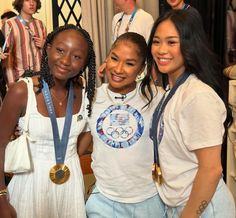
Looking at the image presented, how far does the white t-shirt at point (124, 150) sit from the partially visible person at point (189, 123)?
12cm

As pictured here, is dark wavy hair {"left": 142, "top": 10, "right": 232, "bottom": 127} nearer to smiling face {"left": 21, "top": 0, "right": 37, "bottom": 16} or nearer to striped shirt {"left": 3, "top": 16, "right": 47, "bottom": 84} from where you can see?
striped shirt {"left": 3, "top": 16, "right": 47, "bottom": 84}

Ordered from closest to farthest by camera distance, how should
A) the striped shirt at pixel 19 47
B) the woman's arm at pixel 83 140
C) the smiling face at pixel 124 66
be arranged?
1. the smiling face at pixel 124 66
2. the woman's arm at pixel 83 140
3. the striped shirt at pixel 19 47

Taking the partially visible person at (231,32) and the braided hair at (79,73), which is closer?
the braided hair at (79,73)

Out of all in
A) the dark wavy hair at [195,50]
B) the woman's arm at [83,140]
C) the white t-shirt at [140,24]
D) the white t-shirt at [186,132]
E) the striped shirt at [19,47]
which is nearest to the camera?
the white t-shirt at [186,132]

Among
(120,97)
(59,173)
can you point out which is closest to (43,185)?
(59,173)

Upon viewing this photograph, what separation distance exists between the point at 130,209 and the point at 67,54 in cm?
59

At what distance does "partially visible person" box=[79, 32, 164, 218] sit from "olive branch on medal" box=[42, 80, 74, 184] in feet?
0.30

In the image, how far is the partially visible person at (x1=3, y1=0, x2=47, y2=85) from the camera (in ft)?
9.69

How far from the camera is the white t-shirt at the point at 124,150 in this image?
129cm

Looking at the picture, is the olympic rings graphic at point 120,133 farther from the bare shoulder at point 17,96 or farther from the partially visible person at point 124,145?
the bare shoulder at point 17,96

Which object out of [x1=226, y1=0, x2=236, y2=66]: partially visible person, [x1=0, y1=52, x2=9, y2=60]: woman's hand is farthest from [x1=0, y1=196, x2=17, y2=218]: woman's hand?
[x1=226, y1=0, x2=236, y2=66]: partially visible person

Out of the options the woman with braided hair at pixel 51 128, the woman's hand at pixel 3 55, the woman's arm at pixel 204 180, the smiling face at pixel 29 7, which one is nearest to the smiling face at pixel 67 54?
the woman with braided hair at pixel 51 128

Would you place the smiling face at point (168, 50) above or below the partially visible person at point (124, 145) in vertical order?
above

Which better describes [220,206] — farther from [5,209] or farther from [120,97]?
[5,209]
